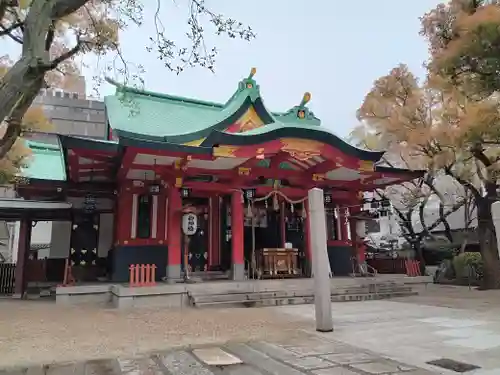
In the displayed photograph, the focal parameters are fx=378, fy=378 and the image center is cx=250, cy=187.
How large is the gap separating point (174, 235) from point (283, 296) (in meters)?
3.55

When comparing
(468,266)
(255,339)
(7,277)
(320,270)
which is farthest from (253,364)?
(468,266)

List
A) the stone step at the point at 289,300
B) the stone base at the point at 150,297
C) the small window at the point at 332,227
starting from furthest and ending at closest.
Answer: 1. the small window at the point at 332,227
2. the stone step at the point at 289,300
3. the stone base at the point at 150,297

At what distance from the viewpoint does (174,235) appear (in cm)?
1098

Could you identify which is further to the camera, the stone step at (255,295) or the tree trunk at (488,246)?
the tree trunk at (488,246)

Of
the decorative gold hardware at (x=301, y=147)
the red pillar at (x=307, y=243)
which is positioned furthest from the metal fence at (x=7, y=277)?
the decorative gold hardware at (x=301, y=147)

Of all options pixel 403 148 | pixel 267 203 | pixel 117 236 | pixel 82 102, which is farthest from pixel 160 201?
pixel 82 102

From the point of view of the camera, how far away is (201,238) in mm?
13750

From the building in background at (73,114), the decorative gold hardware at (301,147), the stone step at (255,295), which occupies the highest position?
the building in background at (73,114)

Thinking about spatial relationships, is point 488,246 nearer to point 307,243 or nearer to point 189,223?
point 307,243

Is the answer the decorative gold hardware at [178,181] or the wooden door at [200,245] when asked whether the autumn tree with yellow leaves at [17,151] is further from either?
the wooden door at [200,245]

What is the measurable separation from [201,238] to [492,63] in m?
10.1

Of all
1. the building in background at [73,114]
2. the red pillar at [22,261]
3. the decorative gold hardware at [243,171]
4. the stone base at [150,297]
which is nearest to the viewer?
the stone base at [150,297]

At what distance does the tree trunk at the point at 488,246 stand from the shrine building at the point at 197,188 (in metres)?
2.65

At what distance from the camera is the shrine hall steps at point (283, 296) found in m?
9.64
